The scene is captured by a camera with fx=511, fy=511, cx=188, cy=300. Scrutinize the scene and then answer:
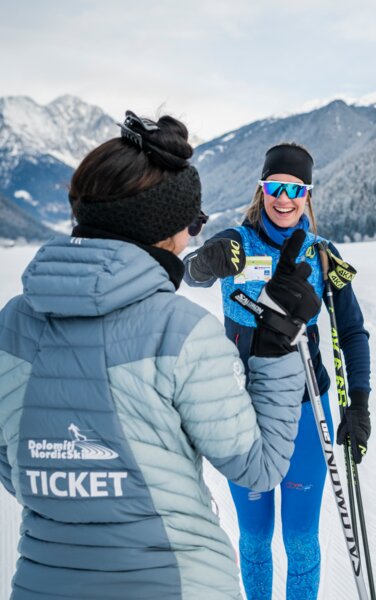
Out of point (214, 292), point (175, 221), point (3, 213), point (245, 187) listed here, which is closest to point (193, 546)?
point (175, 221)

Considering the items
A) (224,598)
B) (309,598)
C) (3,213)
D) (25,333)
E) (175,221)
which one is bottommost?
(309,598)

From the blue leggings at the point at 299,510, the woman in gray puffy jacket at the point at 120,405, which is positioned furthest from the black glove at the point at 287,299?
the blue leggings at the point at 299,510

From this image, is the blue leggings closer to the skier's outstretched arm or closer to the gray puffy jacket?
the skier's outstretched arm

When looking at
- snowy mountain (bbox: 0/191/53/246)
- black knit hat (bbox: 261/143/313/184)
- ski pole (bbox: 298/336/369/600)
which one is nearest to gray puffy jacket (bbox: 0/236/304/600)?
ski pole (bbox: 298/336/369/600)

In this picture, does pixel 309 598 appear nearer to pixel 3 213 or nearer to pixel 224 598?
pixel 224 598

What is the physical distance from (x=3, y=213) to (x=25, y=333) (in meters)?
146

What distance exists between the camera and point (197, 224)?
1475mm

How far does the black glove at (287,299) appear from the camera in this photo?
136 centimetres

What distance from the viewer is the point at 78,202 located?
48.3 inches

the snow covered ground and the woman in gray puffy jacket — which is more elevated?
the woman in gray puffy jacket

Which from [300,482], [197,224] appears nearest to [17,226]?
[300,482]

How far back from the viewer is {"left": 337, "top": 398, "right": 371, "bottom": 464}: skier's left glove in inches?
86.9

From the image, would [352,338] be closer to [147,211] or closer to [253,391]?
[253,391]

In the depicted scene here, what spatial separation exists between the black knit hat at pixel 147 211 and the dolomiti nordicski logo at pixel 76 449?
1.51 ft
